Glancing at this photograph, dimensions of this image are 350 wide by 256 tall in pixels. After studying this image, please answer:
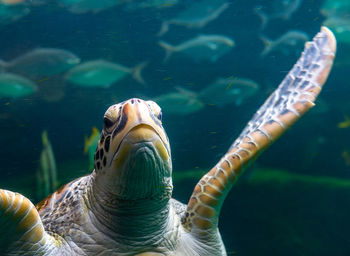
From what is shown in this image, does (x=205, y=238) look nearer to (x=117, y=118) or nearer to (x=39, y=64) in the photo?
(x=117, y=118)

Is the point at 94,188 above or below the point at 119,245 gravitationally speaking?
above

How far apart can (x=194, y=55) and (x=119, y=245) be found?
5188 millimetres

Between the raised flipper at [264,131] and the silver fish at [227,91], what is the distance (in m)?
3.88

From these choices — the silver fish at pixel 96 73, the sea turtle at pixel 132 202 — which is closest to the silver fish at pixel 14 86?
the silver fish at pixel 96 73

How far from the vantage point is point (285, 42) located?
683 cm

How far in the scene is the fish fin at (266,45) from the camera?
6.72 m

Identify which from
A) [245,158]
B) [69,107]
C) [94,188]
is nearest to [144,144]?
[94,188]

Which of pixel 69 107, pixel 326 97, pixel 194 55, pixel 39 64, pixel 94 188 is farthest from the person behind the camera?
pixel 326 97

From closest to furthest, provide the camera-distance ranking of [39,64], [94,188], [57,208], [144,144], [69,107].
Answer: [144,144], [94,188], [57,208], [39,64], [69,107]

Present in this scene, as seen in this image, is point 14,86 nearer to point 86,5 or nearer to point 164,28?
point 86,5

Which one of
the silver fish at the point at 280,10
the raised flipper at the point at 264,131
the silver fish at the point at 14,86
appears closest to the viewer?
the raised flipper at the point at 264,131

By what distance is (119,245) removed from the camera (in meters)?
1.48

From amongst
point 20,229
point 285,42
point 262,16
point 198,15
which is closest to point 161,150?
point 20,229

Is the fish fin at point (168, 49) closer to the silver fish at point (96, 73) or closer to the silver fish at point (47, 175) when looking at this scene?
the silver fish at point (96, 73)
